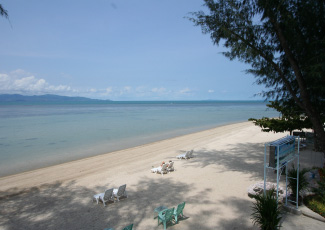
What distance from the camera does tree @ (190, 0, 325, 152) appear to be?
852cm

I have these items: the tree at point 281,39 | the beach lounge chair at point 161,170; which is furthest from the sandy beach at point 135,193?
the tree at point 281,39

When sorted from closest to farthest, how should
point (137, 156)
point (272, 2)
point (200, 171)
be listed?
point (272, 2), point (200, 171), point (137, 156)

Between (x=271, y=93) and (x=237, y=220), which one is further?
(x=271, y=93)

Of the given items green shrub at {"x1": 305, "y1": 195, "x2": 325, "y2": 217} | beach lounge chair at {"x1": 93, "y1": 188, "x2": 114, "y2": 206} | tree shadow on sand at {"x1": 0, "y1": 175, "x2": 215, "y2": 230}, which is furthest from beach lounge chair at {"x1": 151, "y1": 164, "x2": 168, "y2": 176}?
green shrub at {"x1": 305, "y1": 195, "x2": 325, "y2": 217}

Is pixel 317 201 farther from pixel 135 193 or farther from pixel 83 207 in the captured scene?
pixel 83 207

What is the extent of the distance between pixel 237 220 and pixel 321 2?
7.65 meters

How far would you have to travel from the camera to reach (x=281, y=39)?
8.89 metres

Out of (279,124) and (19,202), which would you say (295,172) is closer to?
(279,124)

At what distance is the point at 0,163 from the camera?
17.3m

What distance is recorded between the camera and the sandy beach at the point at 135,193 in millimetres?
7266

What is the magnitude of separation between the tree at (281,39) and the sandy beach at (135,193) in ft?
13.3

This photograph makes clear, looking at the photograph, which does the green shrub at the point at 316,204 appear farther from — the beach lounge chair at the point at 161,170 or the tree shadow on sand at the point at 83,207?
the beach lounge chair at the point at 161,170

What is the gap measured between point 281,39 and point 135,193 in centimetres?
795

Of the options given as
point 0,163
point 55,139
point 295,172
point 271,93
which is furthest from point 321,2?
point 55,139
